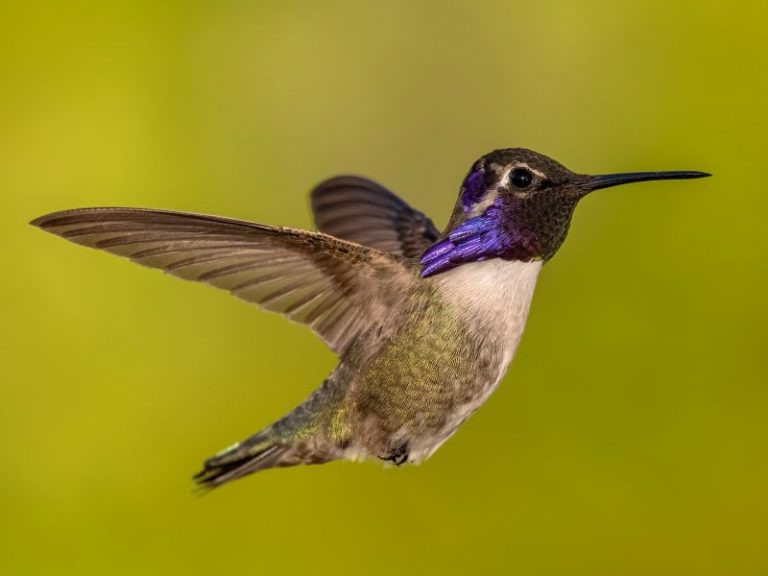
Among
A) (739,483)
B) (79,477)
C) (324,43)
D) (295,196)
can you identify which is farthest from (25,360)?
(739,483)

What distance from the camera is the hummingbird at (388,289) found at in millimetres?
1042

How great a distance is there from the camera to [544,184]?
1050mm

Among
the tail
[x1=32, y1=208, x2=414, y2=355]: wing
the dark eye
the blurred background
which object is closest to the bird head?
the dark eye

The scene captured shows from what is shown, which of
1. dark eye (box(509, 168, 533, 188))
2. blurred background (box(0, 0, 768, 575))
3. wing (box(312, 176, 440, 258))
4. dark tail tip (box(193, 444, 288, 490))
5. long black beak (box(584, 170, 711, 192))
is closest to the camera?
long black beak (box(584, 170, 711, 192))

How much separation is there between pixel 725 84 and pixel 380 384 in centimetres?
154

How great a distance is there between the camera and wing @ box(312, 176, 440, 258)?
→ 1.51 meters

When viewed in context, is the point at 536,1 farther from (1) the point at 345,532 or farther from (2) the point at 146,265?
(2) the point at 146,265

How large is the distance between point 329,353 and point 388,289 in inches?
46.0

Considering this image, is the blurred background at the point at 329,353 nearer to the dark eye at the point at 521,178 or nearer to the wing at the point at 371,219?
the wing at the point at 371,219

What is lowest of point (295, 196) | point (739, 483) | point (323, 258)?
point (739, 483)

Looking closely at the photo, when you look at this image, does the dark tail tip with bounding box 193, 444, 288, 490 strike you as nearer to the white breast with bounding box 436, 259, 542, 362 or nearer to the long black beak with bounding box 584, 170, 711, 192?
the white breast with bounding box 436, 259, 542, 362

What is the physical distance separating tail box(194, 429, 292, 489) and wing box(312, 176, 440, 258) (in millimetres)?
336

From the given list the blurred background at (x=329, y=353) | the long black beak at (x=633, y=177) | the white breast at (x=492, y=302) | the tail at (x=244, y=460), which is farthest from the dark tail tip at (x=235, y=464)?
the blurred background at (x=329, y=353)

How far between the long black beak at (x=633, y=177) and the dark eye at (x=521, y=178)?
60 millimetres
